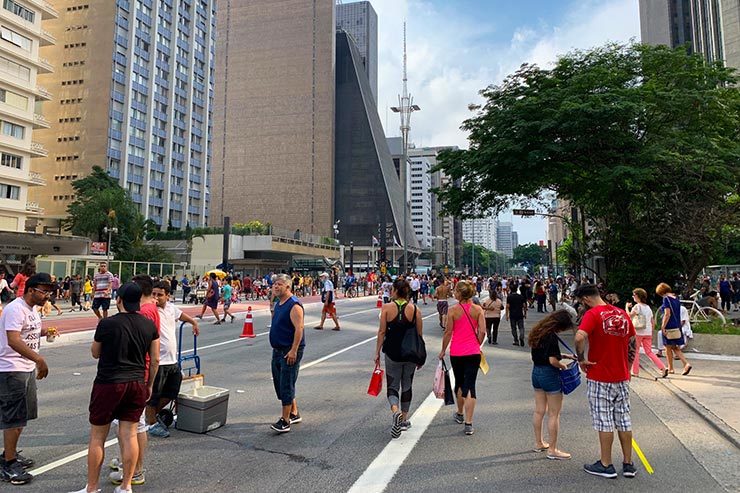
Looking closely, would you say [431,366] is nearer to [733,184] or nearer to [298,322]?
[298,322]

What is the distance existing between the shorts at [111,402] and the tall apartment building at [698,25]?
1879 inches

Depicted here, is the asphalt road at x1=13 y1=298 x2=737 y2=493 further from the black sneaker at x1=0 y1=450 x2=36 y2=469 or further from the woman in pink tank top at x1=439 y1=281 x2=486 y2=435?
the woman in pink tank top at x1=439 y1=281 x2=486 y2=435

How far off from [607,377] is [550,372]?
55 cm

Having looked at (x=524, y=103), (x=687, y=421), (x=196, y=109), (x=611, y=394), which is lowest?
(x=687, y=421)

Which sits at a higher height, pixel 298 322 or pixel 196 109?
pixel 196 109

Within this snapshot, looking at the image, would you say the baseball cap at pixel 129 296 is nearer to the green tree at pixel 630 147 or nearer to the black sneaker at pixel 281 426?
the black sneaker at pixel 281 426

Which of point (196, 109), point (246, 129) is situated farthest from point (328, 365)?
point (246, 129)

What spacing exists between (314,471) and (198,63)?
327ft

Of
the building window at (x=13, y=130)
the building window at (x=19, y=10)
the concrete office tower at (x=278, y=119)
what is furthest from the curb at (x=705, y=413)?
the concrete office tower at (x=278, y=119)

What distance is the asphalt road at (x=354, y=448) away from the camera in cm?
423

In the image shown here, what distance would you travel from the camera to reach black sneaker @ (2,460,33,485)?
13.4 ft

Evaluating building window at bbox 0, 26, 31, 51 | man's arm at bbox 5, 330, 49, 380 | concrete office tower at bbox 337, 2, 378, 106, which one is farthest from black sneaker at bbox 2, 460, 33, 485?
concrete office tower at bbox 337, 2, 378, 106

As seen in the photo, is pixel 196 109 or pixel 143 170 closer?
pixel 143 170

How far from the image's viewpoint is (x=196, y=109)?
90438 mm
